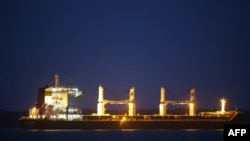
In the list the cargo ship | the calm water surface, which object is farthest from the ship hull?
the calm water surface

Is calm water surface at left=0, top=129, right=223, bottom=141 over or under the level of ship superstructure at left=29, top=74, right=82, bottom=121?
under

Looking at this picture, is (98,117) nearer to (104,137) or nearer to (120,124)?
(120,124)

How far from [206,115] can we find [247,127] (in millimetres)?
80342

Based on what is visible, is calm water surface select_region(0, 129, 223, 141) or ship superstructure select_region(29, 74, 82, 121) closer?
calm water surface select_region(0, 129, 223, 141)

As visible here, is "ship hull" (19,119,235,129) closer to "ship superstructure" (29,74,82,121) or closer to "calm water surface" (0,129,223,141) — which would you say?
"ship superstructure" (29,74,82,121)

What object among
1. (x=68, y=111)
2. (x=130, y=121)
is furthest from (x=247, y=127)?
(x=130, y=121)

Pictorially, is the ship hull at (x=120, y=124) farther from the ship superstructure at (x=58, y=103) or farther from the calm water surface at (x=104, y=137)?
the calm water surface at (x=104, y=137)

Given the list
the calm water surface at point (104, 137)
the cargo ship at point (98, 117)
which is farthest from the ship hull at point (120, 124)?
the calm water surface at point (104, 137)

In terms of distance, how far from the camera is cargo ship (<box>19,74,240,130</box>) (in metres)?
79.5

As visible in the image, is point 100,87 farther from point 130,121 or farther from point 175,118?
point 175,118

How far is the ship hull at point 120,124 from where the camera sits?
79375 millimetres

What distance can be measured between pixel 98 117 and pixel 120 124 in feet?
11.4

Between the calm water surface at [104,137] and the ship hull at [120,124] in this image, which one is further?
the ship hull at [120,124]

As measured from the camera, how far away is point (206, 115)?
87.1 metres
